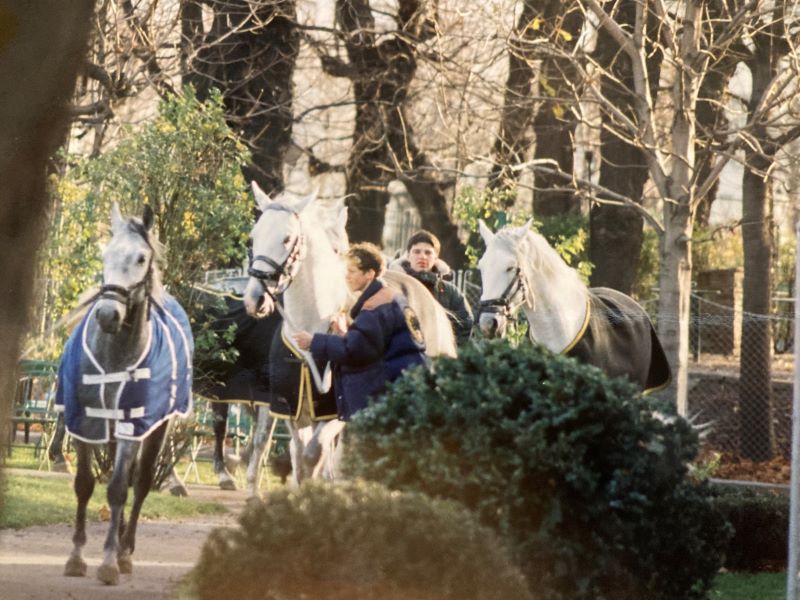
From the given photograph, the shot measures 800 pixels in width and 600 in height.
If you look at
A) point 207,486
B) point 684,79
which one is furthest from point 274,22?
point 684,79

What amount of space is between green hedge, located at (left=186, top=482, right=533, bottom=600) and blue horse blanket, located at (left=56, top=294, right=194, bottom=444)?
438cm

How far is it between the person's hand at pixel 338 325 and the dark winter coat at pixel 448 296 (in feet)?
5.91

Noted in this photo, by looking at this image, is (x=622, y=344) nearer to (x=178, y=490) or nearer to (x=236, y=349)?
(x=236, y=349)

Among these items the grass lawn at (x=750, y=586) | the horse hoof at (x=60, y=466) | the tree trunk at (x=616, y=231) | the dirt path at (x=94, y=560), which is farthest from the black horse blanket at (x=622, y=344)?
the tree trunk at (x=616, y=231)

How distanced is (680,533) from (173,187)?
27.3 feet

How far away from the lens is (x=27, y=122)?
3.12 m

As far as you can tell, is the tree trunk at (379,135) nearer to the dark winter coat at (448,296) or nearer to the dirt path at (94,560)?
the dark winter coat at (448,296)

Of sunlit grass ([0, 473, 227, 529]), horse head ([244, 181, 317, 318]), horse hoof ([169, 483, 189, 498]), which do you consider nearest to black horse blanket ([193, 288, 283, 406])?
horse hoof ([169, 483, 189, 498])

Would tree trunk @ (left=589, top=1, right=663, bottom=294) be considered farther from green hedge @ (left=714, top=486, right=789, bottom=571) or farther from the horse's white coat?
green hedge @ (left=714, top=486, right=789, bottom=571)

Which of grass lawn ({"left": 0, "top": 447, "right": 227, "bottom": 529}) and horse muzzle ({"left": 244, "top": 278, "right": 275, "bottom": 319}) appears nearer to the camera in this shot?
horse muzzle ({"left": 244, "top": 278, "right": 275, "bottom": 319})

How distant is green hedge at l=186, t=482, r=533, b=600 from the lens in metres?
5.00

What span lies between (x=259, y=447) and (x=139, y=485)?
405 centimetres

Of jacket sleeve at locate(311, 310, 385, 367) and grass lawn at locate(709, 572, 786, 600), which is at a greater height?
jacket sleeve at locate(311, 310, 385, 367)

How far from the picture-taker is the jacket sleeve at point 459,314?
13.5 meters
